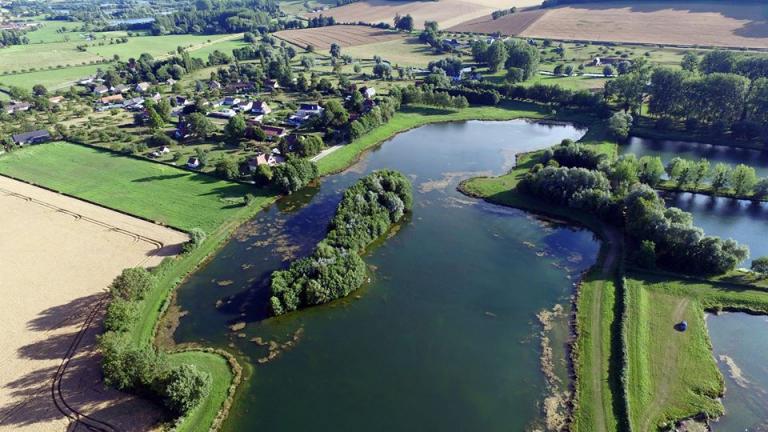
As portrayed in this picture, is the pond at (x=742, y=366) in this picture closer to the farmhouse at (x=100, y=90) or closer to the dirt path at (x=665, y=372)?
the dirt path at (x=665, y=372)

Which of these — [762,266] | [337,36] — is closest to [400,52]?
[337,36]

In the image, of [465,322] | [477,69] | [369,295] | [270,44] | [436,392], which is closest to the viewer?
[436,392]

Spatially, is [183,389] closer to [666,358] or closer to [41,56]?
[666,358]

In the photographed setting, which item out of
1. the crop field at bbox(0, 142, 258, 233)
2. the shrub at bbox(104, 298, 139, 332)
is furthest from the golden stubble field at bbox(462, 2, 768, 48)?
the shrub at bbox(104, 298, 139, 332)

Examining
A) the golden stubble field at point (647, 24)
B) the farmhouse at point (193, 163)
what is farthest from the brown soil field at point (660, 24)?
the farmhouse at point (193, 163)

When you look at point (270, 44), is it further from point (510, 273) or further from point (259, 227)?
point (510, 273)

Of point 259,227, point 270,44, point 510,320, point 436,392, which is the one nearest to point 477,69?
point 270,44
